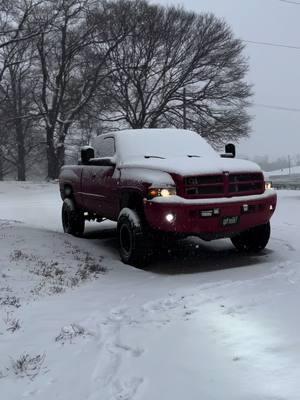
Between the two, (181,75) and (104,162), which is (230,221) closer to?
(104,162)

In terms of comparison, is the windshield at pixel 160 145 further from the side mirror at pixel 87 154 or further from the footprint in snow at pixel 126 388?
the footprint in snow at pixel 126 388

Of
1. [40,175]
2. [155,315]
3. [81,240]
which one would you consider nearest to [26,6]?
[81,240]

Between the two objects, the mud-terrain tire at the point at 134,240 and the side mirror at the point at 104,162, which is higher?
the side mirror at the point at 104,162

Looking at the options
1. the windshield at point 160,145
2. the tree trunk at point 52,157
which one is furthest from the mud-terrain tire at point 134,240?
the tree trunk at point 52,157

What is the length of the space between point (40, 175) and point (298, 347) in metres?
76.0

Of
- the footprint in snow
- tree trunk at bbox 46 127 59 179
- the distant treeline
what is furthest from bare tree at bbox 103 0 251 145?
the footprint in snow

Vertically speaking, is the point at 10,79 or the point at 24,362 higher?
the point at 10,79

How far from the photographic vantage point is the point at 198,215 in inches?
258

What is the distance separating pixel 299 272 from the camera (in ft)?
20.0

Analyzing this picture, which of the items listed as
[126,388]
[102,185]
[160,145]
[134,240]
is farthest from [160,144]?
[126,388]

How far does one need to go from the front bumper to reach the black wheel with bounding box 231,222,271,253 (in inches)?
28.6

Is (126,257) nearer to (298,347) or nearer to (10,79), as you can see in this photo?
(298,347)

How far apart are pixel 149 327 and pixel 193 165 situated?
2939mm

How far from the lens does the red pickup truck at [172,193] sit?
6.57 metres
